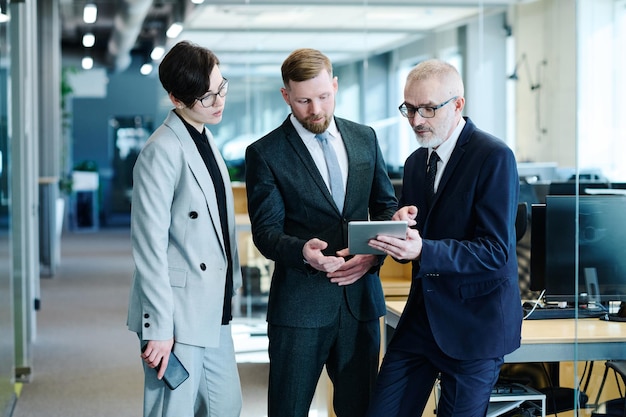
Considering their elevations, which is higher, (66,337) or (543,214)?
(543,214)

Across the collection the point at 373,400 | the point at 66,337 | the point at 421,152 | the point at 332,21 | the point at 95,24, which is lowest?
the point at 66,337

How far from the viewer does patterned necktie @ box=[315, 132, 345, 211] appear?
3094 millimetres

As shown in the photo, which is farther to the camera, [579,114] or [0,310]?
[0,310]

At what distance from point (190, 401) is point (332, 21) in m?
6.50

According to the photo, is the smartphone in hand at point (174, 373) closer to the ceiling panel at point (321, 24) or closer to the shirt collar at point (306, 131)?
the shirt collar at point (306, 131)

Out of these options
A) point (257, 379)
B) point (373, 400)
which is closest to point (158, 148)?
point (373, 400)

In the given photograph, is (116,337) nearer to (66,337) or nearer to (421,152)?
(66,337)

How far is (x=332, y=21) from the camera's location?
8945mm

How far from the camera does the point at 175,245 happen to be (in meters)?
2.92

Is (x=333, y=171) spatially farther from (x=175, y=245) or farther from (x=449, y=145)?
(x=175, y=245)

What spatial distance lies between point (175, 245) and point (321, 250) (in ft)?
1.51

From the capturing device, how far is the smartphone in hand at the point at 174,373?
2.86 m

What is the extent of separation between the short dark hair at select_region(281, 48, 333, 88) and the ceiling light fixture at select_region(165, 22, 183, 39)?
8.73 m

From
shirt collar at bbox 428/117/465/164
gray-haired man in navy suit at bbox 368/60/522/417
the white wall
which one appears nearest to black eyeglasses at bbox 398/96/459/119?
gray-haired man in navy suit at bbox 368/60/522/417
